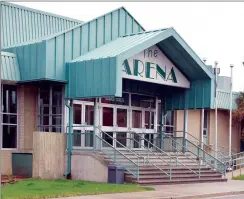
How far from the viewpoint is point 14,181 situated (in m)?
18.6

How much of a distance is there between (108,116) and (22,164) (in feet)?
15.9

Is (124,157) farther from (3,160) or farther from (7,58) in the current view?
(7,58)

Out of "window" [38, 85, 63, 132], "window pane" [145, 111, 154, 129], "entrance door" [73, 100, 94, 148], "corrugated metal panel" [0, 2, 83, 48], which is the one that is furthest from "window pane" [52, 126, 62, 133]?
"window pane" [145, 111, 154, 129]

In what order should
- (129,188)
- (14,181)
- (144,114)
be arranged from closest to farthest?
(129,188) < (14,181) < (144,114)

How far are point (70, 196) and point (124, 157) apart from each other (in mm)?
5643

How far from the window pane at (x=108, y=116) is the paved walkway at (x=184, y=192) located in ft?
17.6

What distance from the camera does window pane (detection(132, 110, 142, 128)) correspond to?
25234mm

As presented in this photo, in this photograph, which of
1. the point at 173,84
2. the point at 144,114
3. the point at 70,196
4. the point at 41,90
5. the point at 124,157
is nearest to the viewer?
the point at 70,196

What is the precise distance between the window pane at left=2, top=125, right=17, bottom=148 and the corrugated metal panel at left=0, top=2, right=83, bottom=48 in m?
4.64

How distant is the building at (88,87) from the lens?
66.3ft

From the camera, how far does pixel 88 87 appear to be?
20047 mm

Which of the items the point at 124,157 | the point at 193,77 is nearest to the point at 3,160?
the point at 124,157

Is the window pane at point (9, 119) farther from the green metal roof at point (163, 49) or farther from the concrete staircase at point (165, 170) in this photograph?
the concrete staircase at point (165, 170)

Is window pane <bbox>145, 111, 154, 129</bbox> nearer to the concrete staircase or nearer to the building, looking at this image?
the building
